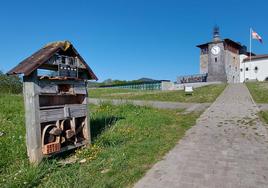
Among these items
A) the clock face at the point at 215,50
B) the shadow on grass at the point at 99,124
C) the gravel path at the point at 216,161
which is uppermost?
the clock face at the point at 215,50

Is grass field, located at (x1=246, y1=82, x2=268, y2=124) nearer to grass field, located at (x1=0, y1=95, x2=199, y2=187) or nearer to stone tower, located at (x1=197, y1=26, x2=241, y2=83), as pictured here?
grass field, located at (x1=0, y1=95, x2=199, y2=187)

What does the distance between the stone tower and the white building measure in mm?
3248

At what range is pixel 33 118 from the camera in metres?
4.90

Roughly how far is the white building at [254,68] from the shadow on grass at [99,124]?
5529 cm

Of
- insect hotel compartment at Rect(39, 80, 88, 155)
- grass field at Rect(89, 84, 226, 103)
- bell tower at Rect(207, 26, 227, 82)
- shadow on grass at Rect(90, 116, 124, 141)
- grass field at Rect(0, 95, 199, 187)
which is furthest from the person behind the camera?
bell tower at Rect(207, 26, 227, 82)

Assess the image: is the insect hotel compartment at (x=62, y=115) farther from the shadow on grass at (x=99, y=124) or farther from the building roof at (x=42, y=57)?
the shadow on grass at (x=99, y=124)

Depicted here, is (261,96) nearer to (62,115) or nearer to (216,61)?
(62,115)

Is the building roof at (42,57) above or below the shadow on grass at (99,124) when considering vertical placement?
above

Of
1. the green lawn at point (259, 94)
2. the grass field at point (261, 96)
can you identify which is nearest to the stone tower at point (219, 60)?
the green lawn at point (259, 94)

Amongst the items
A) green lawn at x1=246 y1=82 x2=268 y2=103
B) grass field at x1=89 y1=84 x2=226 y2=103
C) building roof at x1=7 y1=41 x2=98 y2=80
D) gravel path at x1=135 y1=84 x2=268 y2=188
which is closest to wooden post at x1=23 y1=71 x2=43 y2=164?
building roof at x1=7 y1=41 x2=98 y2=80

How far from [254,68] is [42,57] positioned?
62112 mm

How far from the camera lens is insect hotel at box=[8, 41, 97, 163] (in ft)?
16.1

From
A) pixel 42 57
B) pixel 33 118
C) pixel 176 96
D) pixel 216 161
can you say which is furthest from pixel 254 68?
pixel 33 118

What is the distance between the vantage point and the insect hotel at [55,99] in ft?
16.1
